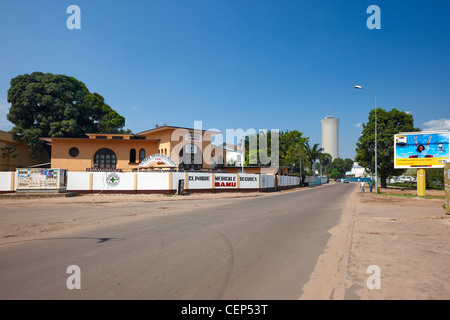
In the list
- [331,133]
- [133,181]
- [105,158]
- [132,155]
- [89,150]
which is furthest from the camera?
[331,133]

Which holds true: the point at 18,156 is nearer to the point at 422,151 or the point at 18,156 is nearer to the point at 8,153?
the point at 8,153

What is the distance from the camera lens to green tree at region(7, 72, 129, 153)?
37.4 metres

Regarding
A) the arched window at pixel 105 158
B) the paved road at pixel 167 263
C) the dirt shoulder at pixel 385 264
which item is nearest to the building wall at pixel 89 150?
the arched window at pixel 105 158

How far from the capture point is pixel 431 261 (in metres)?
5.55

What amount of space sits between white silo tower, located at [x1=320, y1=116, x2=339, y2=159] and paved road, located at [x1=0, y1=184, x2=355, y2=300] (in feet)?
484

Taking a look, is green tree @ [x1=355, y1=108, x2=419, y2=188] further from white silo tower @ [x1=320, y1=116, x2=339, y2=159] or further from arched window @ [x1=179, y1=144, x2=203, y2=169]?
white silo tower @ [x1=320, y1=116, x2=339, y2=159]

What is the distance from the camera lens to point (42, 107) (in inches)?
1551

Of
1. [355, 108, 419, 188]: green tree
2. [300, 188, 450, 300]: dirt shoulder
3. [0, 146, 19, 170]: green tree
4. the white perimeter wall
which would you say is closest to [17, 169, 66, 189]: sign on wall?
the white perimeter wall

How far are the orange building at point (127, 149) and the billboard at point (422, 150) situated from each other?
2125 centimetres

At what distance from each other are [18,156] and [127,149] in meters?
15.9

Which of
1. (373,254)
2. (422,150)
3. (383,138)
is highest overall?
(383,138)

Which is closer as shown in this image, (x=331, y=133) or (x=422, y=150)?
(x=422, y=150)

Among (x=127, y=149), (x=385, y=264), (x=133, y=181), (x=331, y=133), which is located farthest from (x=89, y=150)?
(x=331, y=133)
